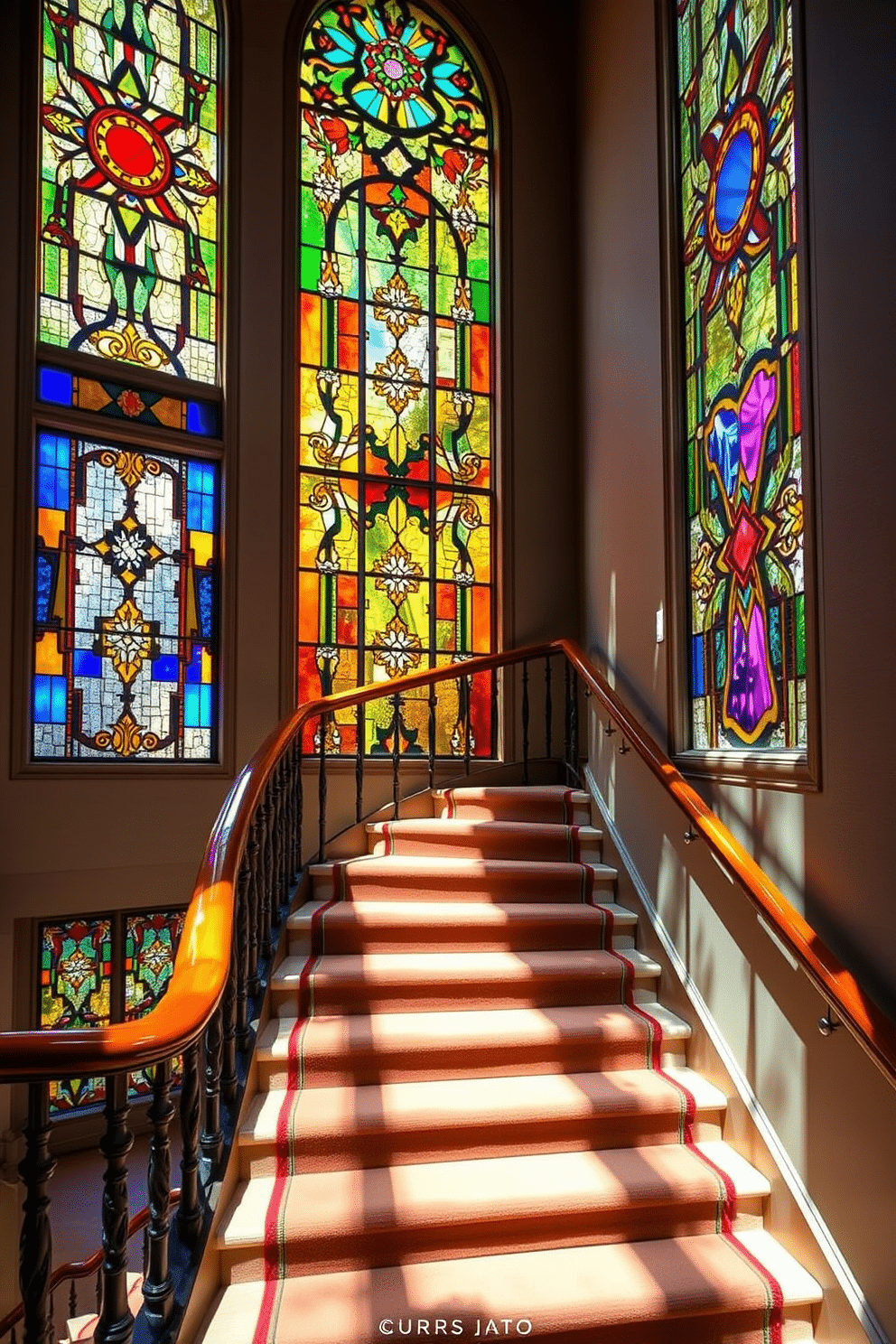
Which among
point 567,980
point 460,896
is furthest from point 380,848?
point 567,980

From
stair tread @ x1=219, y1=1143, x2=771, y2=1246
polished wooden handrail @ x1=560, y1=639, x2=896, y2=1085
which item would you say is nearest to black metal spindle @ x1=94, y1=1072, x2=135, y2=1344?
stair tread @ x1=219, y1=1143, x2=771, y2=1246

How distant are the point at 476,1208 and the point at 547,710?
9.10 feet

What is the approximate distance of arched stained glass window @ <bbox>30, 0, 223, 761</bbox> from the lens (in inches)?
169

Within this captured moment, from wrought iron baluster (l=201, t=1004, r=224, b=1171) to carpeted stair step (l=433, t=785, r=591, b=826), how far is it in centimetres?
210

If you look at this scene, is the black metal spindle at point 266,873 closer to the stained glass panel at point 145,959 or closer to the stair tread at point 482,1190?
the stair tread at point 482,1190

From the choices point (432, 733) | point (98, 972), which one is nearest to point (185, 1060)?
point (98, 972)

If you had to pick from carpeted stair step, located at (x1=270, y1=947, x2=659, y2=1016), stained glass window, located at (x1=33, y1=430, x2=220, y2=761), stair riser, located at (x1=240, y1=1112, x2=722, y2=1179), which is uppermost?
stained glass window, located at (x1=33, y1=430, x2=220, y2=761)

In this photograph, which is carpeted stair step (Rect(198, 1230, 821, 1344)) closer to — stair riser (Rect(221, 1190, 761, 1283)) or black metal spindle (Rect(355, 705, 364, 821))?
stair riser (Rect(221, 1190, 761, 1283))

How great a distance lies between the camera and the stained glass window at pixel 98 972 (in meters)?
4.24

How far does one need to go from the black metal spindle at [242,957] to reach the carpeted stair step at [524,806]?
1721 millimetres

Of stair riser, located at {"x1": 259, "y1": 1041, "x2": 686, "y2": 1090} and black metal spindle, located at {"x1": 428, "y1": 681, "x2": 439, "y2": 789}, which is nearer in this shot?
stair riser, located at {"x1": 259, "y1": 1041, "x2": 686, "y2": 1090}

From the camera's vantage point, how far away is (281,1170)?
2512 mm

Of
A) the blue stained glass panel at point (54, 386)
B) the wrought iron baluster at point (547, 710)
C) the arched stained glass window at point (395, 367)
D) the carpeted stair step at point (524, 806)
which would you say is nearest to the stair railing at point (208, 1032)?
the carpeted stair step at point (524, 806)

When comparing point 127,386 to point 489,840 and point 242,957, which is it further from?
point 242,957
